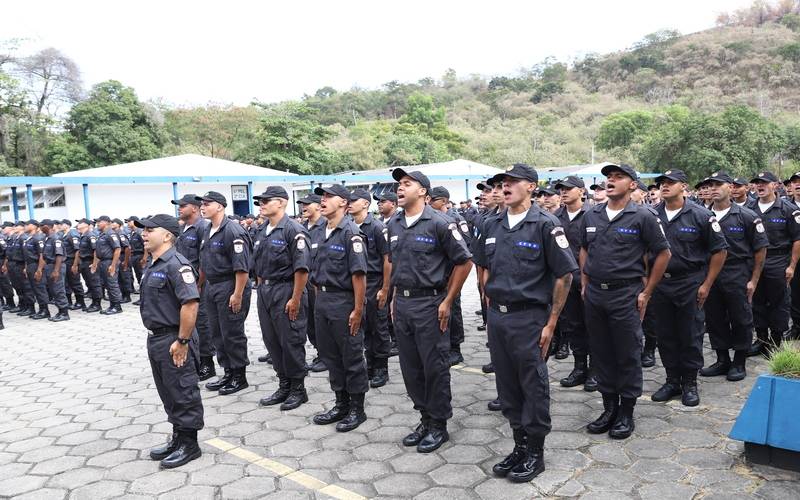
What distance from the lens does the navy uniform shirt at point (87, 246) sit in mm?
11125

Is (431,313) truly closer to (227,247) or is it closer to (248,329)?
(227,247)

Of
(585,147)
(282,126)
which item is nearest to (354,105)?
(585,147)

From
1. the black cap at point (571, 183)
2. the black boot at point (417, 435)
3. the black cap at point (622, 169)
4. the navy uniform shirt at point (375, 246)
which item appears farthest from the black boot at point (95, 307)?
the black cap at point (622, 169)

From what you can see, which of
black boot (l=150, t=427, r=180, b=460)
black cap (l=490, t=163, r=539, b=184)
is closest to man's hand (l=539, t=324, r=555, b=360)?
black cap (l=490, t=163, r=539, b=184)

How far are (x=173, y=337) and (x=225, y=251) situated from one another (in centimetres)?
161

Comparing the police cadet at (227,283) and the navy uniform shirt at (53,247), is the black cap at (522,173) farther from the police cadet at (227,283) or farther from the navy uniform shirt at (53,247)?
the navy uniform shirt at (53,247)

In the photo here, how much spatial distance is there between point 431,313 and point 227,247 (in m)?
2.42

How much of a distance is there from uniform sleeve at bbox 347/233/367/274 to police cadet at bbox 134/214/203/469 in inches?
47.4

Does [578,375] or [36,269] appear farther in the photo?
[36,269]

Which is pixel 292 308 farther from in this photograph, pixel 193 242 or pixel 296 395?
pixel 193 242

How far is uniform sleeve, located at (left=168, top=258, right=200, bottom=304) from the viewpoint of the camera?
3.97 meters

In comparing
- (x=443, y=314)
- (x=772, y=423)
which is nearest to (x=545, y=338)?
(x=443, y=314)

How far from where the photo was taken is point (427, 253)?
4.11m

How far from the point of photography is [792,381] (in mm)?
3434
